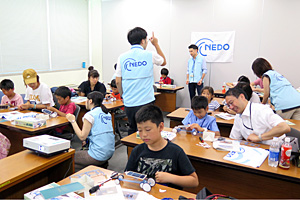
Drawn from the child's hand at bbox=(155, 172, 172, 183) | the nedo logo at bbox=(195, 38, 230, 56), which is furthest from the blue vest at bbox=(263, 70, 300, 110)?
the nedo logo at bbox=(195, 38, 230, 56)

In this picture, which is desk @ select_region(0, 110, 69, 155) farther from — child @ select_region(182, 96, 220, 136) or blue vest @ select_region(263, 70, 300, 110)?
blue vest @ select_region(263, 70, 300, 110)

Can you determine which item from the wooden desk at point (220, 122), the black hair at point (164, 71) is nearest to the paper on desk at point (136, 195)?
the wooden desk at point (220, 122)

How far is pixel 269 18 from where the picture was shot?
5453 mm

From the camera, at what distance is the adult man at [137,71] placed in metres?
2.55

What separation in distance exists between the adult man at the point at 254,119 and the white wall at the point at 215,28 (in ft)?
13.2

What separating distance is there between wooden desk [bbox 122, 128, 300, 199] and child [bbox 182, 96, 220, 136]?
300 mm

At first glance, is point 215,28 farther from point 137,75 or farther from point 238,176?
point 238,176

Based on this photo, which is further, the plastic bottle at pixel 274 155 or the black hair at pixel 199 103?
the black hair at pixel 199 103

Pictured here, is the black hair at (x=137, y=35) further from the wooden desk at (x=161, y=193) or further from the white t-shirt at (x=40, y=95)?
the white t-shirt at (x=40, y=95)

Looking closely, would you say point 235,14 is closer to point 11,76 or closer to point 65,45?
point 65,45

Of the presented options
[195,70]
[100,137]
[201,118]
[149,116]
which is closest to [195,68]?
[195,70]

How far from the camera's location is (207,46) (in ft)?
20.1

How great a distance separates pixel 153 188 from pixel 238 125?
122 cm

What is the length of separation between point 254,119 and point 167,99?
387 centimetres
